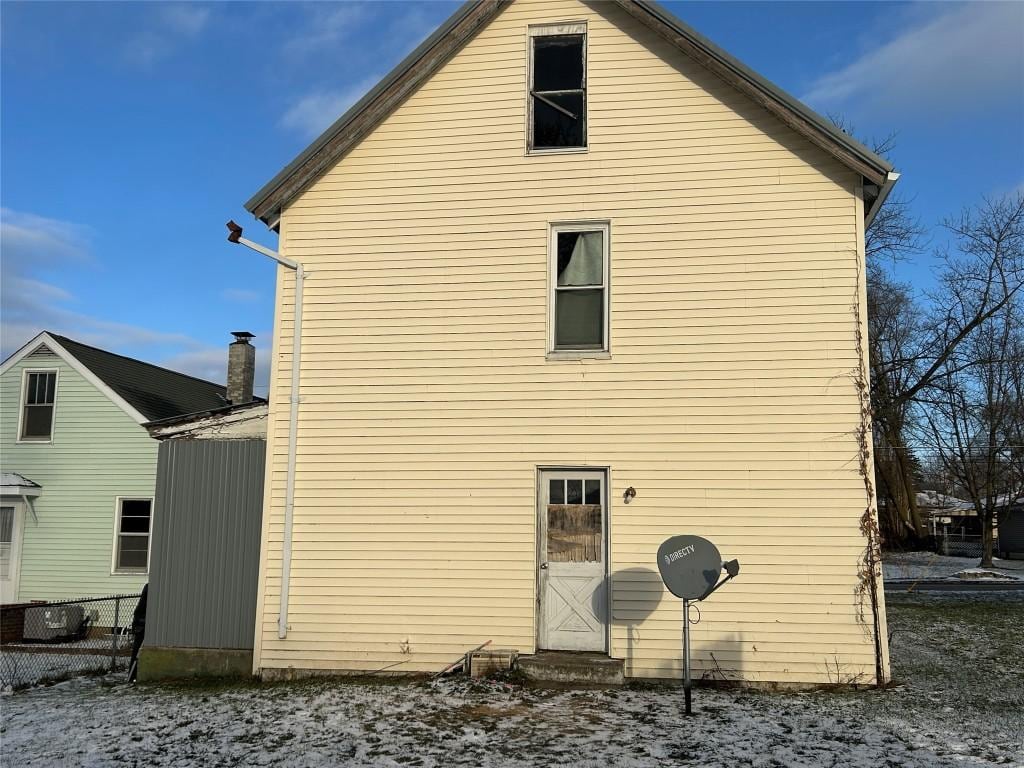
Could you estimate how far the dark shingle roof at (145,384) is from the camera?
18.5 metres

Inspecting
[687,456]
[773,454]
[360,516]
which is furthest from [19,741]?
[773,454]

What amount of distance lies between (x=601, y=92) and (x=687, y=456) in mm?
4650

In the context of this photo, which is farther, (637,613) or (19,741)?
(637,613)

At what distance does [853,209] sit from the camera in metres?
9.41

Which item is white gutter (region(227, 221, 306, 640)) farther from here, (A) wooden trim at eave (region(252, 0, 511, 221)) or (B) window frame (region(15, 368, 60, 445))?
(B) window frame (region(15, 368, 60, 445))

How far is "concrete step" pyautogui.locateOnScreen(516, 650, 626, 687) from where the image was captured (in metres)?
8.77

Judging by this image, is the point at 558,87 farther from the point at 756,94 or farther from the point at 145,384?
the point at 145,384

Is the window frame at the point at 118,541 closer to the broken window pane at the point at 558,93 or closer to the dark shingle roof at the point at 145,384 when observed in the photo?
the dark shingle roof at the point at 145,384

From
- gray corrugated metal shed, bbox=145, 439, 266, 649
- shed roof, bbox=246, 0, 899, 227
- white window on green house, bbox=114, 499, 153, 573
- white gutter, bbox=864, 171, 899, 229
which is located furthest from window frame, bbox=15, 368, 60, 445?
white gutter, bbox=864, 171, 899, 229

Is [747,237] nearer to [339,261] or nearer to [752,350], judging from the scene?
[752,350]

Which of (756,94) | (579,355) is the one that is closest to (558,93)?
(756,94)

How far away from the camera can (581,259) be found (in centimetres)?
993

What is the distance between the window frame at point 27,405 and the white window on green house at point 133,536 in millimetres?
2593

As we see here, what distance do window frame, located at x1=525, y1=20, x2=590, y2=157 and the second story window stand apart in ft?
45.9
